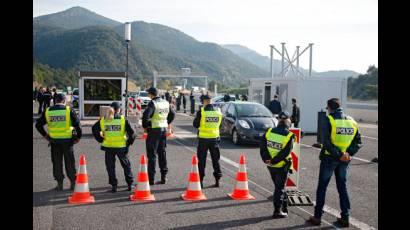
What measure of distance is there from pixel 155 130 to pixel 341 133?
3.87 metres

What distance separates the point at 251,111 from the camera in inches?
613

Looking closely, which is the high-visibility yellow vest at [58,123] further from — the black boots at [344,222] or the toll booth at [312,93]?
the toll booth at [312,93]

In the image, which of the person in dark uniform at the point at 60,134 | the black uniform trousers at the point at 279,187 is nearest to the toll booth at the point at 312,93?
the person in dark uniform at the point at 60,134

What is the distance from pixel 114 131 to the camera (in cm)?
813

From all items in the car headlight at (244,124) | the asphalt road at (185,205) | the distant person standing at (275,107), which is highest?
the distant person standing at (275,107)

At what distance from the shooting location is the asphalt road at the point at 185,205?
6293mm

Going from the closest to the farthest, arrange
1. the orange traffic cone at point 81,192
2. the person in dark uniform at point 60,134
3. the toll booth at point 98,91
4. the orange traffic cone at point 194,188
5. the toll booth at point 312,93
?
1. the orange traffic cone at point 81,192
2. the orange traffic cone at point 194,188
3. the person in dark uniform at point 60,134
4. the toll booth at point 312,93
5. the toll booth at point 98,91

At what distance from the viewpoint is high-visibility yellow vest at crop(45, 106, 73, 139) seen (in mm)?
8234

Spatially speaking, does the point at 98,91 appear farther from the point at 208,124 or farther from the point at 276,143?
the point at 276,143

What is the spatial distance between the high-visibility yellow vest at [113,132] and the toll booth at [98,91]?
1337 centimetres

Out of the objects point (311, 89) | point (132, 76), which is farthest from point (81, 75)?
point (132, 76)

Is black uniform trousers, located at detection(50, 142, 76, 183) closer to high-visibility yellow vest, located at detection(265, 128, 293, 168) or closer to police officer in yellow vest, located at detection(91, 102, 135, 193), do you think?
police officer in yellow vest, located at detection(91, 102, 135, 193)

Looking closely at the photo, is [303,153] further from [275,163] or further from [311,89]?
[275,163]
